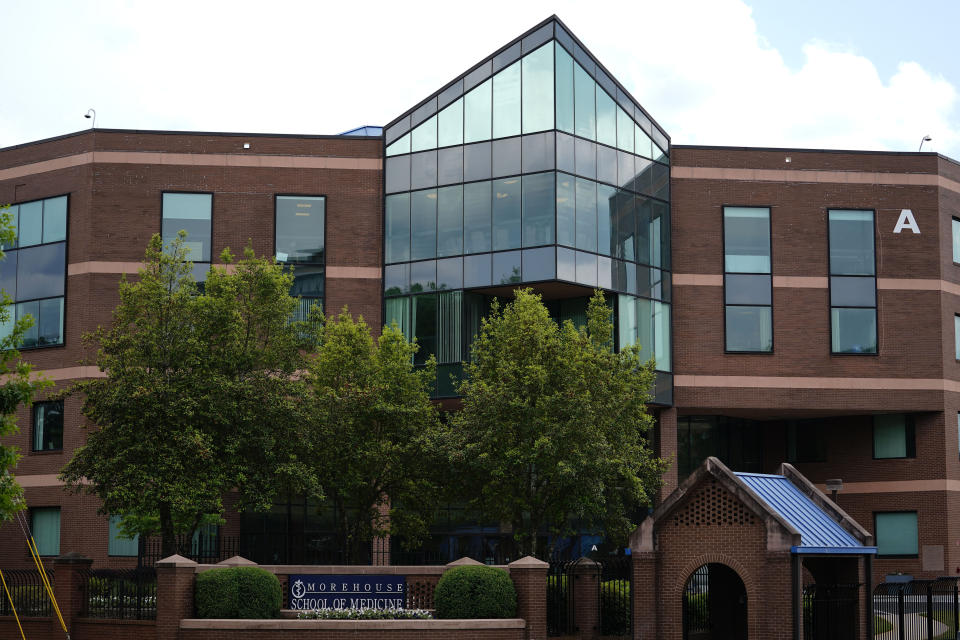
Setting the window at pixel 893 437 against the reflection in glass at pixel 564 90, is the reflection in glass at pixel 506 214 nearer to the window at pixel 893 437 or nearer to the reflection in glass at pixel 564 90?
the reflection in glass at pixel 564 90

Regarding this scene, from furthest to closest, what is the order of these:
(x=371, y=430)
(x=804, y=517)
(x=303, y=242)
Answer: (x=303, y=242) < (x=371, y=430) < (x=804, y=517)

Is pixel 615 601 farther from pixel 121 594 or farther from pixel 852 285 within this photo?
pixel 852 285

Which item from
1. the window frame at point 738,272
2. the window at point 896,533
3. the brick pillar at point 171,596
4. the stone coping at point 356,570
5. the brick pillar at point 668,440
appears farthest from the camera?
the window at point 896,533

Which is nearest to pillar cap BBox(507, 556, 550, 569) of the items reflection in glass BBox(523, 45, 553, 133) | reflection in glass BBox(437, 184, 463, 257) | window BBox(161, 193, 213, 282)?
reflection in glass BBox(437, 184, 463, 257)

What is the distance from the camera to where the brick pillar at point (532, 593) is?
2552 cm

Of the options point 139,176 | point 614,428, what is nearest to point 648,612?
point 614,428

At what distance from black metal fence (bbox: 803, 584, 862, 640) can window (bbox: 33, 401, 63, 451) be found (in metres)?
26.9

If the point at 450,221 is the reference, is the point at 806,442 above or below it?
below

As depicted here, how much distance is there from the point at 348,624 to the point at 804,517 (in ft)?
31.0

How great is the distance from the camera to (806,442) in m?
48.0

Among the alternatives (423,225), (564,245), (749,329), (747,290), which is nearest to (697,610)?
(564,245)

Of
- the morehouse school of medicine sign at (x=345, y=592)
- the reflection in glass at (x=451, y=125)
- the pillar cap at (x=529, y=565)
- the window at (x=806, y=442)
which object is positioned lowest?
the morehouse school of medicine sign at (x=345, y=592)

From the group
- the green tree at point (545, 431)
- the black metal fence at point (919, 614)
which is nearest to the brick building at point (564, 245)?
the green tree at point (545, 431)

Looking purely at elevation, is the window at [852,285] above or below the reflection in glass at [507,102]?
below
